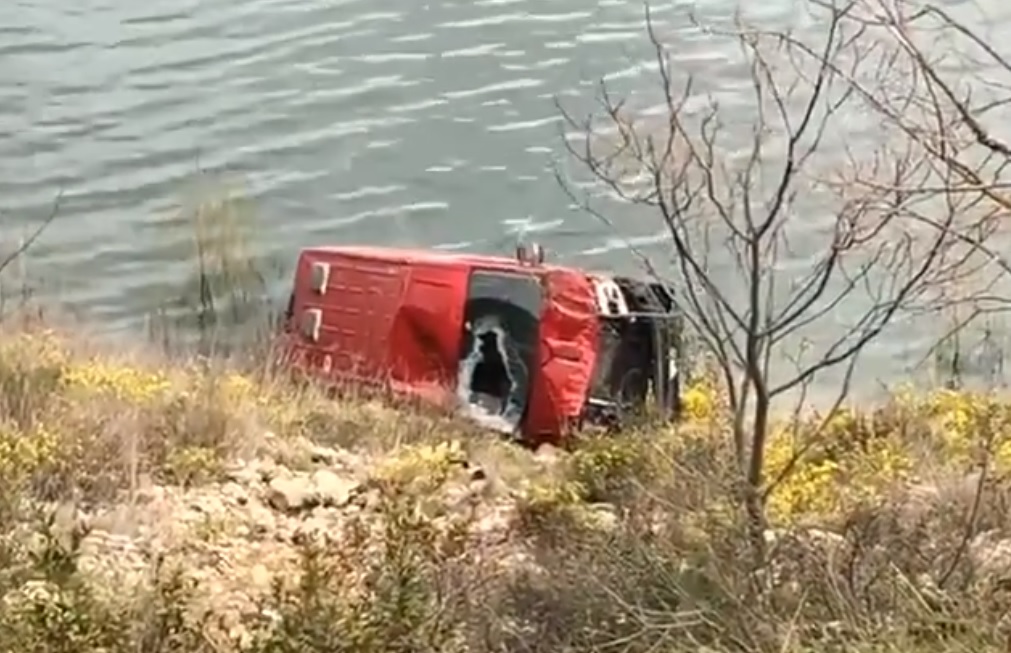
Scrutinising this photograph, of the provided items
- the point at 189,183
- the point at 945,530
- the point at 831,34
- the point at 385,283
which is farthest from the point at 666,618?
the point at 189,183

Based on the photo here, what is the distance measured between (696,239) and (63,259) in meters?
6.39

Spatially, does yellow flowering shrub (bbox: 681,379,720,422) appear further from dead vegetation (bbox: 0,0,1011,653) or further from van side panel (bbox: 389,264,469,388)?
van side panel (bbox: 389,264,469,388)

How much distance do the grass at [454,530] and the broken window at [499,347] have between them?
3.27 feet

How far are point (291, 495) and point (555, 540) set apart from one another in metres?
1.45

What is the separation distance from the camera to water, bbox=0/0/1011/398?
16.8 meters

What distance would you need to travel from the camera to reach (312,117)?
755 inches

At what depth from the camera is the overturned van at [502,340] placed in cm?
1271

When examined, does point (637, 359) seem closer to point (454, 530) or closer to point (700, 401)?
point (700, 401)

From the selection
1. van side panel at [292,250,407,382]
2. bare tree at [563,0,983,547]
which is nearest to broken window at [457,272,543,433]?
van side panel at [292,250,407,382]

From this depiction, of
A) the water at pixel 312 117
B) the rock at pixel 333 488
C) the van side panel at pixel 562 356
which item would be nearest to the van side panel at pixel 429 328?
the van side panel at pixel 562 356

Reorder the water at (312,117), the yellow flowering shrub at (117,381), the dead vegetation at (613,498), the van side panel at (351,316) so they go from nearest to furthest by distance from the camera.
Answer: the dead vegetation at (613,498) → the yellow flowering shrub at (117,381) → the van side panel at (351,316) → the water at (312,117)

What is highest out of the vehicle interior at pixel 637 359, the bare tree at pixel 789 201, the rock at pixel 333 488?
the bare tree at pixel 789 201

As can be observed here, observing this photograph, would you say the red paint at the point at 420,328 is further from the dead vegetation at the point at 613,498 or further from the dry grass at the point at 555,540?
the dry grass at the point at 555,540

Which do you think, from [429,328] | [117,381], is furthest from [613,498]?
[429,328]
